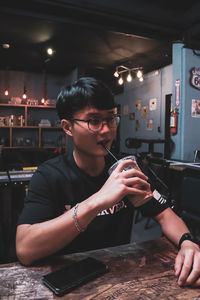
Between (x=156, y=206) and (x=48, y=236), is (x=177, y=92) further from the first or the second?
(x=48, y=236)

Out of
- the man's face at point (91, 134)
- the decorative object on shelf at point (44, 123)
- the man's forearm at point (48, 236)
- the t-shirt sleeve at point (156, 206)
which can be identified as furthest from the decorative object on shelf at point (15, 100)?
the man's forearm at point (48, 236)

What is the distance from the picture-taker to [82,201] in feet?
3.88

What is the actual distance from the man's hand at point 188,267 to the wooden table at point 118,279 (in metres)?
0.02

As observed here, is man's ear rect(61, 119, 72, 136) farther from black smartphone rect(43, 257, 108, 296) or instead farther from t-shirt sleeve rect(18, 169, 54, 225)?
black smartphone rect(43, 257, 108, 296)

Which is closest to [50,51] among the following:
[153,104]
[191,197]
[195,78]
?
[195,78]

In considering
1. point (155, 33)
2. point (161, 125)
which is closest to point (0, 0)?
point (155, 33)

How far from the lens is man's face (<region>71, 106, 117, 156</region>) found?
1.10 metres

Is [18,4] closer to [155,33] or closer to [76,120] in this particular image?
[155,33]

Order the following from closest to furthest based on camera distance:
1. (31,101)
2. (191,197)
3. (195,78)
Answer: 1. (191,197)
2. (195,78)
3. (31,101)

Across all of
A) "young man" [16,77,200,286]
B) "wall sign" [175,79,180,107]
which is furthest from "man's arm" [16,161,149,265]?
→ "wall sign" [175,79,180,107]

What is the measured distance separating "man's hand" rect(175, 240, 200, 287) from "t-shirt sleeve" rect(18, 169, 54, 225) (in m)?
0.53

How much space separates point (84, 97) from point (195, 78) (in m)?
3.78

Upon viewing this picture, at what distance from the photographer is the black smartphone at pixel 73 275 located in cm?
73

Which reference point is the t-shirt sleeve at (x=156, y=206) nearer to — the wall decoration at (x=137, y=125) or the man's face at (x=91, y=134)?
the man's face at (x=91, y=134)
